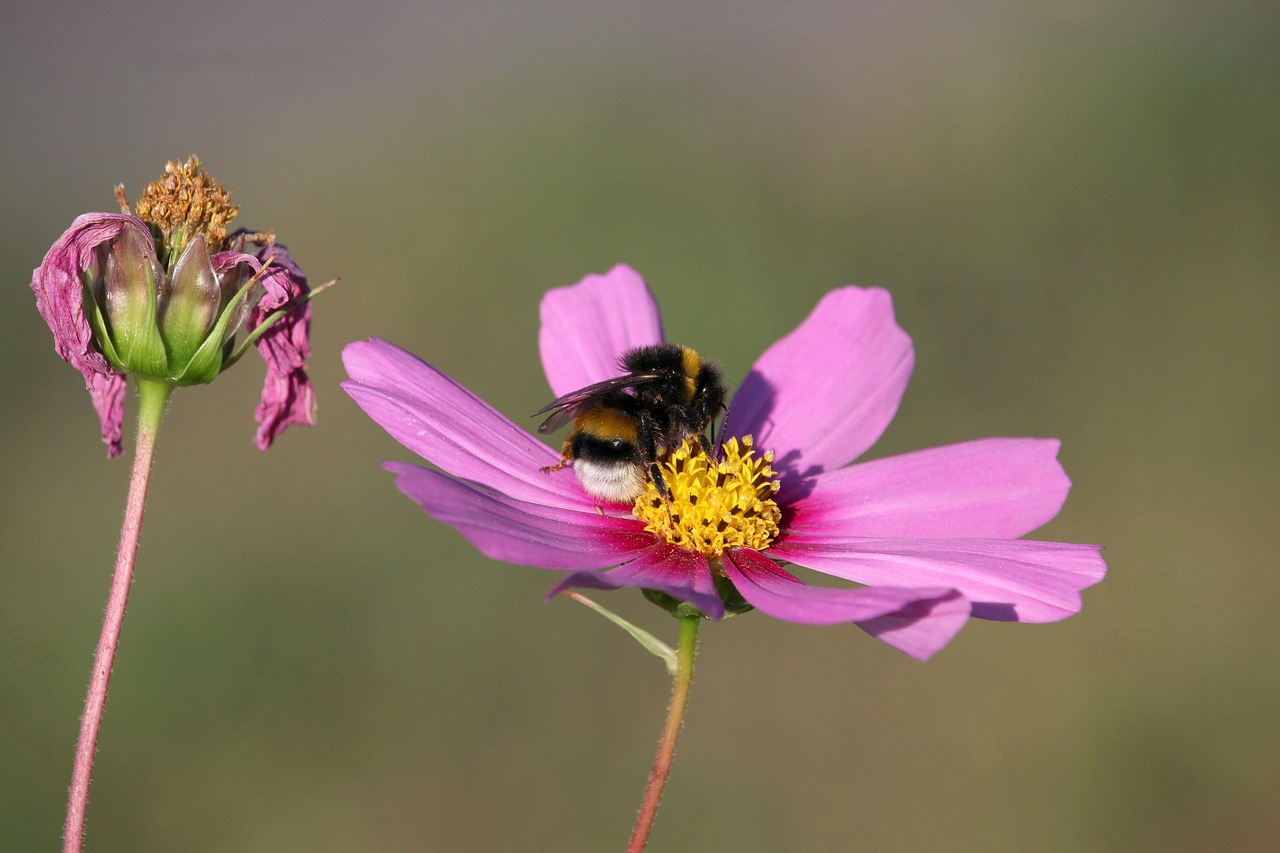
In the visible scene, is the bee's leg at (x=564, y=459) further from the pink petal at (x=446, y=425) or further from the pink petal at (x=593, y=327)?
the pink petal at (x=593, y=327)

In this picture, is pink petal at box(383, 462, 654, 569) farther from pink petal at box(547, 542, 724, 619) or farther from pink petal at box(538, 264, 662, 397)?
pink petal at box(538, 264, 662, 397)

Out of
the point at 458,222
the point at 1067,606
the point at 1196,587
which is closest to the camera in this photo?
the point at 1067,606

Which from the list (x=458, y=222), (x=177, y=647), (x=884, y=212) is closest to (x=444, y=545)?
(x=177, y=647)

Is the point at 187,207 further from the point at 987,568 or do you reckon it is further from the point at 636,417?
the point at 987,568

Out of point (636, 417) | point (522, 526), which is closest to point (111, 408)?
point (522, 526)

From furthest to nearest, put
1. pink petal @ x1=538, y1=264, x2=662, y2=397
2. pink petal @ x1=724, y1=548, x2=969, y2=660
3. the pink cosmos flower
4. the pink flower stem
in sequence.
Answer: pink petal @ x1=538, y1=264, x2=662, y2=397 < the pink cosmos flower < pink petal @ x1=724, y1=548, x2=969, y2=660 < the pink flower stem

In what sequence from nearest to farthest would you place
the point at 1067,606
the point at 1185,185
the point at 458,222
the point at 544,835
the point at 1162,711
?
the point at 1067,606 → the point at 544,835 → the point at 1162,711 → the point at 1185,185 → the point at 458,222

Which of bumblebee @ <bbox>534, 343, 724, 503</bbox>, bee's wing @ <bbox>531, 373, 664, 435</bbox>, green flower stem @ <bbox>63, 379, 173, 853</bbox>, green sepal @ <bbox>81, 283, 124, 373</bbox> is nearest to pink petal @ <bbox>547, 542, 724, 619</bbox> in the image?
bumblebee @ <bbox>534, 343, 724, 503</bbox>

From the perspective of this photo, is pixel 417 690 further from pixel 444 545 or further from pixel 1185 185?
pixel 1185 185

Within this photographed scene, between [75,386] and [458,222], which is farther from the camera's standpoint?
[458,222]
